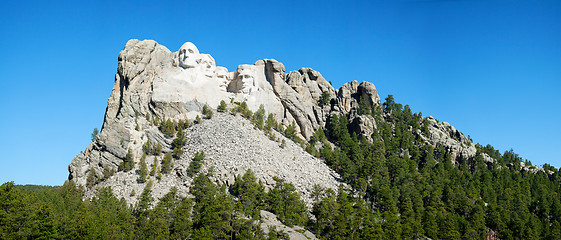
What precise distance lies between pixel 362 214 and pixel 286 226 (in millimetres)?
18130

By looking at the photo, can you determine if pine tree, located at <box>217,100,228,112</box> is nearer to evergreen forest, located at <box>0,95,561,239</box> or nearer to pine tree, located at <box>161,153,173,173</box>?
evergreen forest, located at <box>0,95,561,239</box>

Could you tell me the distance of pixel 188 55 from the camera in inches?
6324

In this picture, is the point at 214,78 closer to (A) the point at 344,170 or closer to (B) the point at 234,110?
(B) the point at 234,110

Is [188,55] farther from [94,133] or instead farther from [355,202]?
[355,202]

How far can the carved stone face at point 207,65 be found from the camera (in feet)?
537

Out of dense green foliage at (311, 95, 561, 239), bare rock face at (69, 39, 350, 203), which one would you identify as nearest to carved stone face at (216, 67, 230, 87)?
bare rock face at (69, 39, 350, 203)

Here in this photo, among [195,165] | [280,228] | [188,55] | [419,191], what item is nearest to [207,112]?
[188,55]

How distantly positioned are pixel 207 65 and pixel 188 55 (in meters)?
7.64

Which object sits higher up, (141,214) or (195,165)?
(195,165)

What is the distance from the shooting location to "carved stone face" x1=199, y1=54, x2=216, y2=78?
537ft

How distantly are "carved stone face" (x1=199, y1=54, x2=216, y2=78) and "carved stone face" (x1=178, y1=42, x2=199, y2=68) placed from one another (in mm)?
2473

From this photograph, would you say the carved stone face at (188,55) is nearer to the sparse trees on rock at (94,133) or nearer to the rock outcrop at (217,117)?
the rock outcrop at (217,117)

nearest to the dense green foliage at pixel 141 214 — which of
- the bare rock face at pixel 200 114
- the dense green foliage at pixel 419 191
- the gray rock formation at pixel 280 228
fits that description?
the gray rock formation at pixel 280 228

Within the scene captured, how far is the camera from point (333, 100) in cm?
18850
